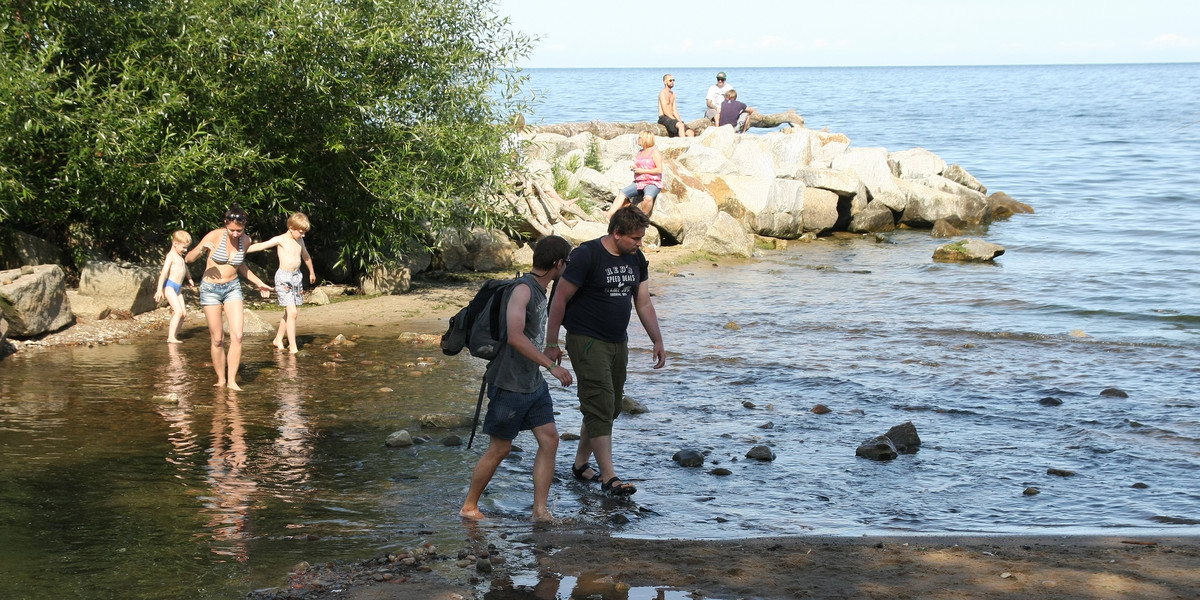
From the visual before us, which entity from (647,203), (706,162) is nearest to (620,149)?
(706,162)

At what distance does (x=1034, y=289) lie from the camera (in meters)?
16.8

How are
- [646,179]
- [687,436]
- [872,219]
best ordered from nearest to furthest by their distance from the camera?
[687,436]
[646,179]
[872,219]

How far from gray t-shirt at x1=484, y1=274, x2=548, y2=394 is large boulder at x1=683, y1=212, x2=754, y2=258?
12983 millimetres

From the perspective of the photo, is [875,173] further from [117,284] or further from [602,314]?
[602,314]

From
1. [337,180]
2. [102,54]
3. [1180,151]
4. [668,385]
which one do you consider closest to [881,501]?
[668,385]

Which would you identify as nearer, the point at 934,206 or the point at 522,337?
the point at 522,337

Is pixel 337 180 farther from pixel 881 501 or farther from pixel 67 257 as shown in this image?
pixel 881 501

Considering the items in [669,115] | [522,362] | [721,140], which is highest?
[669,115]

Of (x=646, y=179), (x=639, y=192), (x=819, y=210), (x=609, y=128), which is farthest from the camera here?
(x=609, y=128)

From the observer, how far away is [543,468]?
6.54 metres

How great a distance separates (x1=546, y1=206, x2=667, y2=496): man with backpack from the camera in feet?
22.3

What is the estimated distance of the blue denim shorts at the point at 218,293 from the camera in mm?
9703

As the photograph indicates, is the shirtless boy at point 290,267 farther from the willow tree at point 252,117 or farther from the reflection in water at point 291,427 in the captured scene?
the willow tree at point 252,117

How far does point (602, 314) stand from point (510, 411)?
0.95 meters
